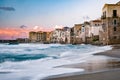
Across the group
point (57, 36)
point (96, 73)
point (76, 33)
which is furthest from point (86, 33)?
point (96, 73)

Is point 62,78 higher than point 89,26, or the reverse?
point 89,26

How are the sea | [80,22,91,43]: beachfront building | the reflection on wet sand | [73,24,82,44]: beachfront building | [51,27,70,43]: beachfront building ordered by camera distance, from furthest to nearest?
[51,27,70,43]: beachfront building
[73,24,82,44]: beachfront building
[80,22,91,43]: beachfront building
the reflection on wet sand
the sea

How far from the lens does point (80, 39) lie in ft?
317

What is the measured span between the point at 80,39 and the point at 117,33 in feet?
145

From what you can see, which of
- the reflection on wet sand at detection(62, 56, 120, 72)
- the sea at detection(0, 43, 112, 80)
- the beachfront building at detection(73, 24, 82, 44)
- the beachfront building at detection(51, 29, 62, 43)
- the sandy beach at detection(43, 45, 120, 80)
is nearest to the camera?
the sandy beach at detection(43, 45, 120, 80)

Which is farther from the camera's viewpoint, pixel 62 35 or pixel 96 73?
pixel 62 35

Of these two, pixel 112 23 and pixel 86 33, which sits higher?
pixel 112 23

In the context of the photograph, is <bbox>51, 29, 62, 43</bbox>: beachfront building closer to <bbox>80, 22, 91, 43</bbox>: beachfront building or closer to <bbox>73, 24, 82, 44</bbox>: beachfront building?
<bbox>73, 24, 82, 44</bbox>: beachfront building

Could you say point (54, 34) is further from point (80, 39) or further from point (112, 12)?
point (112, 12)

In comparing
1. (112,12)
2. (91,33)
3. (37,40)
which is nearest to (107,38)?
(112,12)

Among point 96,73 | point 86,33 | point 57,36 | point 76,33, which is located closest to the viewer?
point 96,73

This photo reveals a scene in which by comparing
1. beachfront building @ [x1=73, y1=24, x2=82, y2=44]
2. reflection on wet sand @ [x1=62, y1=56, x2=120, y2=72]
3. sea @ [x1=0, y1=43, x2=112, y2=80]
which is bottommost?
sea @ [x1=0, y1=43, x2=112, y2=80]

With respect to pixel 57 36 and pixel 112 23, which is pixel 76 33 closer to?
pixel 57 36

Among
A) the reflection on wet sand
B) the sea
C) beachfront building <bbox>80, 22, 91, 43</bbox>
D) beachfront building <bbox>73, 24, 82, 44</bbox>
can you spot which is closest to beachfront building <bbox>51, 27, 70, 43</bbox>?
beachfront building <bbox>73, 24, 82, 44</bbox>
